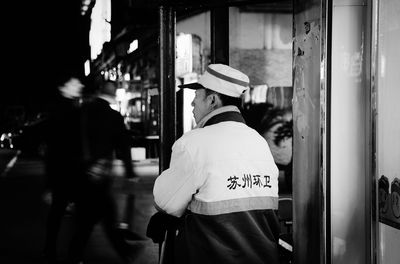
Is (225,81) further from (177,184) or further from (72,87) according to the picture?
(72,87)

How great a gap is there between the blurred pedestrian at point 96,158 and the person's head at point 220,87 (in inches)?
131

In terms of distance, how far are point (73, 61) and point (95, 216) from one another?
56515 mm

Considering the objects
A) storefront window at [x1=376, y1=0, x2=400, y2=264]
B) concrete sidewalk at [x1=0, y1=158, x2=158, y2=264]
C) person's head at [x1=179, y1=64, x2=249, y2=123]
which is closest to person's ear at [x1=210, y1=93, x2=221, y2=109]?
person's head at [x1=179, y1=64, x2=249, y2=123]

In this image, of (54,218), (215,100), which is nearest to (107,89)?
(54,218)

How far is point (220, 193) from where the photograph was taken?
278 centimetres

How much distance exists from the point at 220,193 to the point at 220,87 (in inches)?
24.2

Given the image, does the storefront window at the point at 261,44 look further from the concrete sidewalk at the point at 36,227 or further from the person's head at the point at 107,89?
the person's head at the point at 107,89

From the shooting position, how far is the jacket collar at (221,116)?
9.70 ft

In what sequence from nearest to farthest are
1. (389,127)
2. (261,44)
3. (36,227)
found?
(389,127)
(36,227)
(261,44)

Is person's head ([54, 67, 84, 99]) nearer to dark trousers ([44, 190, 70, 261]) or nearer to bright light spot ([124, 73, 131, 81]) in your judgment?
dark trousers ([44, 190, 70, 261])

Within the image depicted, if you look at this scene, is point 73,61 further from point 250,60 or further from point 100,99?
point 100,99

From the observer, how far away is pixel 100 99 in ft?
20.7

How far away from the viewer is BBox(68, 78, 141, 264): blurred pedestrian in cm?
614

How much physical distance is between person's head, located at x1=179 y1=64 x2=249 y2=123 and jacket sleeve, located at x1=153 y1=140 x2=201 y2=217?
14.6 inches
